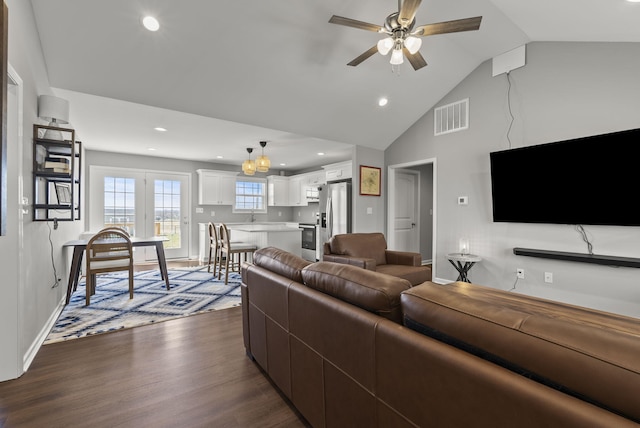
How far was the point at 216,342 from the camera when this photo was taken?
2490 mm

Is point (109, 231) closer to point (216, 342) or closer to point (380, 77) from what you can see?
point (216, 342)

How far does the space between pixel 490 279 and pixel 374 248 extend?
167cm

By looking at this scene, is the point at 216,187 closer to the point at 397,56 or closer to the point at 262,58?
the point at 262,58

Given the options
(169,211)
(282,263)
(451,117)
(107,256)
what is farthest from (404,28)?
(169,211)

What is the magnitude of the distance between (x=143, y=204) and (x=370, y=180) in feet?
16.4

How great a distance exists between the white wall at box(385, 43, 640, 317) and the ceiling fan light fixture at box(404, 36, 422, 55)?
2.10 m

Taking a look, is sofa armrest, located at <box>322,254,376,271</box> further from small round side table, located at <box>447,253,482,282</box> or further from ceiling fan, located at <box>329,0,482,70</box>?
ceiling fan, located at <box>329,0,482,70</box>

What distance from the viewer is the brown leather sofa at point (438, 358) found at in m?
0.62

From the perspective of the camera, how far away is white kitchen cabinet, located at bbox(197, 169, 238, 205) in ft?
22.2

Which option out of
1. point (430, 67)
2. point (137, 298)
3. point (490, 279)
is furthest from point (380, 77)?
point (137, 298)

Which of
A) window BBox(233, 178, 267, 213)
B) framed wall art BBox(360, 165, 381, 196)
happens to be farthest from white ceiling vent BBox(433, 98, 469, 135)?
window BBox(233, 178, 267, 213)

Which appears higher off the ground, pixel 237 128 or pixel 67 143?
pixel 237 128

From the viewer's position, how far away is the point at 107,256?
355 centimetres

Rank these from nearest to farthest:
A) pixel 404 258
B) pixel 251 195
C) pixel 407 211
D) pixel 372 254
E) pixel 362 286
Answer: pixel 362 286, pixel 404 258, pixel 372 254, pixel 407 211, pixel 251 195
